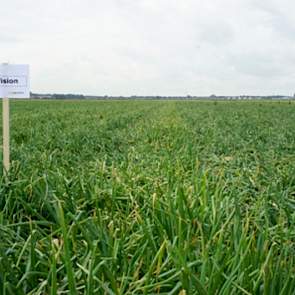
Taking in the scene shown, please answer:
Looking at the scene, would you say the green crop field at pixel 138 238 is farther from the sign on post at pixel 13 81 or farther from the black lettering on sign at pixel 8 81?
the black lettering on sign at pixel 8 81

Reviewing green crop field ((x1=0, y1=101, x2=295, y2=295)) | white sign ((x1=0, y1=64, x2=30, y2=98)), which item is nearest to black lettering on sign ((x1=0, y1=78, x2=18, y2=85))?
white sign ((x1=0, y1=64, x2=30, y2=98))

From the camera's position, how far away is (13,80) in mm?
4730

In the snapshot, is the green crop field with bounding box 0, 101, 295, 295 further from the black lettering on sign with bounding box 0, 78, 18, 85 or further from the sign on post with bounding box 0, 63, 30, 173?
the black lettering on sign with bounding box 0, 78, 18, 85

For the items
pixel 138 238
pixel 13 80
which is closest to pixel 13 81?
pixel 13 80

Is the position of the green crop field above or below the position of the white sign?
below

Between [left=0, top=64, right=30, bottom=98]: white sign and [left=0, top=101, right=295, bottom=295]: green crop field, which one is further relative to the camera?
[left=0, top=64, right=30, bottom=98]: white sign

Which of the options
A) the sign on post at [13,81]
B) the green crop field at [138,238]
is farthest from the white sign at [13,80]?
the green crop field at [138,238]

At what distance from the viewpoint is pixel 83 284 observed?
7.70ft

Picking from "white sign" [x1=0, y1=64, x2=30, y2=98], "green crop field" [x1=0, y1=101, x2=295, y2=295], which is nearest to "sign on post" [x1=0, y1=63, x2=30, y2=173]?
"white sign" [x1=0, y1=64, x2=30, y2=98]

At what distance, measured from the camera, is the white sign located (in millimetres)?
4707

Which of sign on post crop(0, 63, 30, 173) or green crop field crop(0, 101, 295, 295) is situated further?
sign on post crop(0, 63, 30, 173)

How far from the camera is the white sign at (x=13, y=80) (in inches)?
185

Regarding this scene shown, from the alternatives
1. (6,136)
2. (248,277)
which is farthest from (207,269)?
(6,136)

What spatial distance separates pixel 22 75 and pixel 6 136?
636 millimetres
